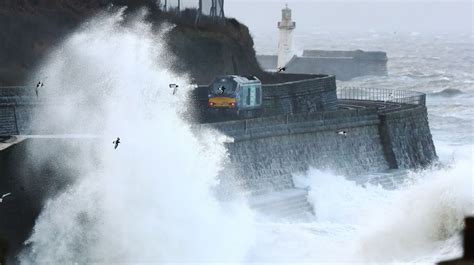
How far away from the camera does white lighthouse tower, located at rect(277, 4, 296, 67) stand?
71750 mm

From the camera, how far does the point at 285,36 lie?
73.6 m

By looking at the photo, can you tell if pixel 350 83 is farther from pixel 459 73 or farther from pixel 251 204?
pixel 251 204

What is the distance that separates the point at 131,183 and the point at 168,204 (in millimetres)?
665

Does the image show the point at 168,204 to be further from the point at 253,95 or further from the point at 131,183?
the point at 253,95

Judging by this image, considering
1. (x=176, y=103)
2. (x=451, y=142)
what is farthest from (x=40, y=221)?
(x=451, y=142)

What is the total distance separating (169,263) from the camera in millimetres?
18547

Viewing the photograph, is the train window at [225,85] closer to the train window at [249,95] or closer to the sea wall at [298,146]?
the train window at [249,95]

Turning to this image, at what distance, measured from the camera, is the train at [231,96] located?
30109 millimetres

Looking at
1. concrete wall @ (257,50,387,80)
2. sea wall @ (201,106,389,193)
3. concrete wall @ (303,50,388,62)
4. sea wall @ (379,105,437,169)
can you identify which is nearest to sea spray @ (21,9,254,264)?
sea wall @ (201,106,389,193)

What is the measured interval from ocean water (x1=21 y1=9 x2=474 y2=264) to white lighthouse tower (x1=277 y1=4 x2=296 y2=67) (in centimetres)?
4366

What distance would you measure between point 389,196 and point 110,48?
7026 millimetres

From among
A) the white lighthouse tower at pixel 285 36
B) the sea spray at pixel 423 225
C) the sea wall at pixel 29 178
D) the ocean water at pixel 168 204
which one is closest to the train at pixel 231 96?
Result: the ocean water at pixel 168 204

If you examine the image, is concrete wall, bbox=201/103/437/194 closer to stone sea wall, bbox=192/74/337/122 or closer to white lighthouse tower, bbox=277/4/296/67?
stone sea wall, bbox=192/74/337/122

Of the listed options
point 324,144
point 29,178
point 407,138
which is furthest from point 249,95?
point 29,178
